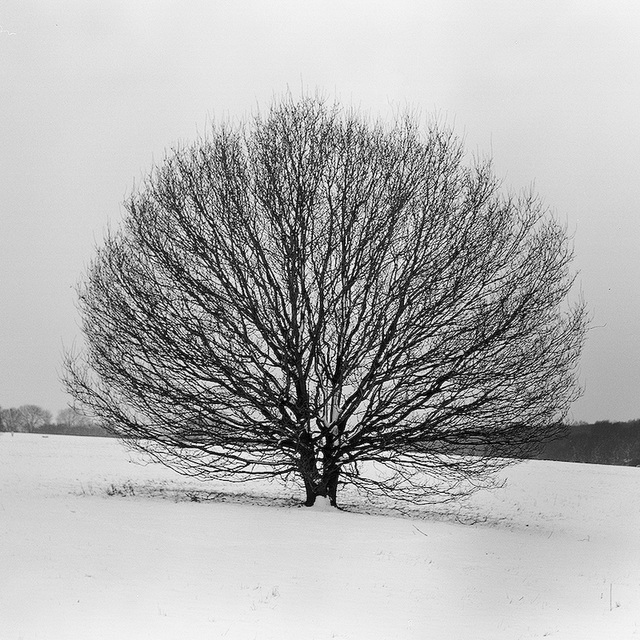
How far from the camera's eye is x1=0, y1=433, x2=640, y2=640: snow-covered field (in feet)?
25.8

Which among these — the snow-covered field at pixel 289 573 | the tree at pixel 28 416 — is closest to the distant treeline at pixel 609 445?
the snow-covered field at pixel 289 573

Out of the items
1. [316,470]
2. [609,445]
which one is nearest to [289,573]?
[316,470]

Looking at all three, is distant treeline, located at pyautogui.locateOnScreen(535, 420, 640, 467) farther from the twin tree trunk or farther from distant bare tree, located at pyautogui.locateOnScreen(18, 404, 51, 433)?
distant bare tree, located at pyautogui.locateOnScreen(18, 404, 51, 433)

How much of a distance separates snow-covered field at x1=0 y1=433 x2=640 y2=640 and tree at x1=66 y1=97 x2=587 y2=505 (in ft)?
6.14

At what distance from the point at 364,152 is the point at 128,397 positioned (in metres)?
7.64

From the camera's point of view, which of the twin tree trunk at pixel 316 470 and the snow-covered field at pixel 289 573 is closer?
the snow-covered field at pixel 289 573

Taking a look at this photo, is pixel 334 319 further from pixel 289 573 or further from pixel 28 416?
pixel 28 416

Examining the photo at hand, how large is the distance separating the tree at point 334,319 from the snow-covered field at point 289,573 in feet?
6.14

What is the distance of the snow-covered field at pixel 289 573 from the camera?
25.8ft

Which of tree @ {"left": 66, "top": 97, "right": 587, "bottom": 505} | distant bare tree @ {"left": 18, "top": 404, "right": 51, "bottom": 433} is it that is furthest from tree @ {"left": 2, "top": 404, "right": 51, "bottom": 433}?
tree @ {"left": 66, "top": 97, "right": 587, "bottom": 505}

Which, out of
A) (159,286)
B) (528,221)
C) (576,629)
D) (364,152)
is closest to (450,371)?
(528,221)

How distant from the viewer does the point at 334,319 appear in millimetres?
15578

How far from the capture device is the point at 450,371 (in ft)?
51.1

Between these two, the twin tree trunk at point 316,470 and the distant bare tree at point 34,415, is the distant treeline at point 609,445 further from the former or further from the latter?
the distant bare tree at point 34,415
